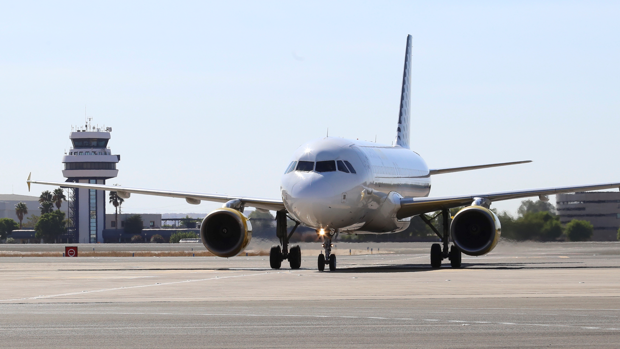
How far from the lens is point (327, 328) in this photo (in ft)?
40.7

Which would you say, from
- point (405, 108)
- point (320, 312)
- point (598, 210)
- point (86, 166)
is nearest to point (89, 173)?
point (86, 166)

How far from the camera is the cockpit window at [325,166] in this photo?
2890 cm

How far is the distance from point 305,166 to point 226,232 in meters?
4.50

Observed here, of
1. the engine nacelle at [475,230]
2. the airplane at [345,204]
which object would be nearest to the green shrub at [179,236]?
the airplane at [345,204]

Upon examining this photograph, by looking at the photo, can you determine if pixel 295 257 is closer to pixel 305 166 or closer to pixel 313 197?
pixel 305 166

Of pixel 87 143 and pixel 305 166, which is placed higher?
pixel 87 143

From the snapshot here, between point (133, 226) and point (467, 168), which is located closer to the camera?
point (467, 168)

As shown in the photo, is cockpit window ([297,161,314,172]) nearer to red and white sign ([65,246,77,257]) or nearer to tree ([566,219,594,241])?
red and white sign ([65,246,77,257])

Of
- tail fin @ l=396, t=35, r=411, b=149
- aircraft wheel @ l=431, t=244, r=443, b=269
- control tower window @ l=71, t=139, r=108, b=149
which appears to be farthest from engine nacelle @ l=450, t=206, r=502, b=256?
control tower window @ l=71, t=139, r=108, b=149

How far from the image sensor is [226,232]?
32.0 metres

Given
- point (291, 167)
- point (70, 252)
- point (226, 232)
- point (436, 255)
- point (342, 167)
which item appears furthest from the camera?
point (70, 252)

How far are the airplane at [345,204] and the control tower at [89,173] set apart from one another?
446 ft

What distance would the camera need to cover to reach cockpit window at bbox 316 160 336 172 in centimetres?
2890

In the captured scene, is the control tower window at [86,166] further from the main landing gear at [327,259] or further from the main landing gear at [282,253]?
the main landing gear at [327,259]
